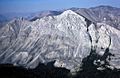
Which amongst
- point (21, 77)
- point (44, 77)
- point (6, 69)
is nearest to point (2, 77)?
point (21, 77)

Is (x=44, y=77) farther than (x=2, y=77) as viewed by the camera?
Yes

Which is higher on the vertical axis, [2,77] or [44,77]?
[2,77]

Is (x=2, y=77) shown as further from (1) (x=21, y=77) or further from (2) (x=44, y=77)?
(2) (x=44, y=77)

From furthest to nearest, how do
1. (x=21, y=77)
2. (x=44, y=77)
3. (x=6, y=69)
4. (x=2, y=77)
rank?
1. (x=44, y=77)
2. (x=6, y=69)
3. (x=21, y=77)
4. (x=2, y=77)

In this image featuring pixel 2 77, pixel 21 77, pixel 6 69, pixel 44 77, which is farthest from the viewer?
pixel 44 77

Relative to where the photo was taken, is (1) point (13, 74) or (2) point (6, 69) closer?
(1) point (13, 74)

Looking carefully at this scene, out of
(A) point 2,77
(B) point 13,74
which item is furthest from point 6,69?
(A) point 2,77

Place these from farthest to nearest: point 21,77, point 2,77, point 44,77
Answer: point 44,77 → point 21,77 → point 2,77

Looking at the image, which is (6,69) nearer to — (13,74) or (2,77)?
(13,74)

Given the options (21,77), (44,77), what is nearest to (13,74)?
(21,77)
